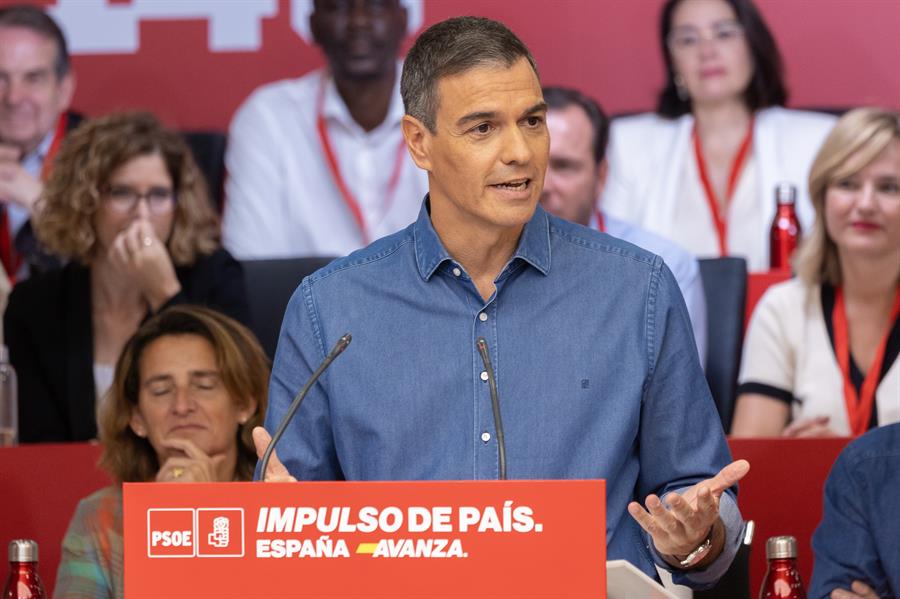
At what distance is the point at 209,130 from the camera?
16.8 ft

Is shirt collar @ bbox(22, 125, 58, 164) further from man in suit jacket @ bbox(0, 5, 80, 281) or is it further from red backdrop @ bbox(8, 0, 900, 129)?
red backdrop @ bbox(8, 0, 900, 129)

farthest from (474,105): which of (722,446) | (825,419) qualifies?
(825,419)

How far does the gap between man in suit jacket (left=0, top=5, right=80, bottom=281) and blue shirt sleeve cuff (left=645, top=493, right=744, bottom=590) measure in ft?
11.6

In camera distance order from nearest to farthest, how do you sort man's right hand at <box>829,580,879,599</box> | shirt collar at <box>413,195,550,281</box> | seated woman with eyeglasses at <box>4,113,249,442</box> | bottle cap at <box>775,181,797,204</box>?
1. shirt collar at <box>413,195,550,281</box>
2. man's right hand at <box>829,580,879,599</box>
3. seated woman with eyeglasses at <box>4,113,249,442</box>
4. bottle cap at <box>775,181,797,204</box>

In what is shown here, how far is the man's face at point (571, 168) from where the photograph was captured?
426cm

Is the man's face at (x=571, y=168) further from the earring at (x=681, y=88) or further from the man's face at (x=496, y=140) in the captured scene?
the man's face at (x=496, y=140)

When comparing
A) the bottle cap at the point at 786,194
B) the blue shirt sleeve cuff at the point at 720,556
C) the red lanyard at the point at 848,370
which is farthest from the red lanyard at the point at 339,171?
the blue shirt sleeve cuff at the point at 720,556

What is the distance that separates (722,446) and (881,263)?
6.58 ft

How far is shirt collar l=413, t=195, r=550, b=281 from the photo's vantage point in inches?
79.4

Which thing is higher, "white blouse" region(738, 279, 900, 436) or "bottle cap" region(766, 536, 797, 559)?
"white blouse" region(738, 279, 900, 436)

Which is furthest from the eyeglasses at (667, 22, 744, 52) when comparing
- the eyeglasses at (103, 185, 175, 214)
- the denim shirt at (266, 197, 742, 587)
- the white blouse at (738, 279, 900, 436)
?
the denim shirt at (266, 197, 742, 587)

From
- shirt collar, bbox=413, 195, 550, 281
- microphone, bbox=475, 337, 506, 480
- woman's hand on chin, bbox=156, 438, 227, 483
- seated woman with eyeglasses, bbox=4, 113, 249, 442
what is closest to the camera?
microphone, bbox=475, 337, 506, 480

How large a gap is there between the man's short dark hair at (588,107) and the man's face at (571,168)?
0.02 metres

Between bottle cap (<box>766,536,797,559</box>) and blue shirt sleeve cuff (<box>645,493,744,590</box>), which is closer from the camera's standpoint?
blue shirt sleeve cuff (<box>645,493,744,590</box>)
